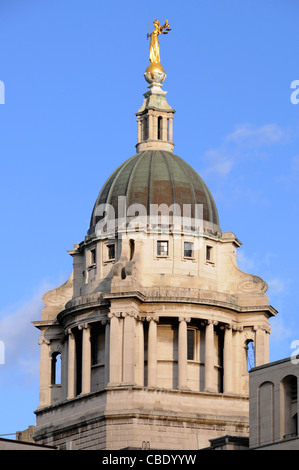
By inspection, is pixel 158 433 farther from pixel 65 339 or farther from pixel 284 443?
pixel 284 443

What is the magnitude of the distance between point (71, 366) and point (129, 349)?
257 inches

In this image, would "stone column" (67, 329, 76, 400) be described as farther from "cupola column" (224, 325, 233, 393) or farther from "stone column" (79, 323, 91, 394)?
"cupola column" (224, 325, 233, 393)

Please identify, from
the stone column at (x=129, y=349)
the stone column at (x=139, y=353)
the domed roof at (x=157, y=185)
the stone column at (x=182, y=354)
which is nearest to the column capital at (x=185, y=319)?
the stone column at (x=182, y=354)

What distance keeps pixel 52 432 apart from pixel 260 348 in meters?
16.3

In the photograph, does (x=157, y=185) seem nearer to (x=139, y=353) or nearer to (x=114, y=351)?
(x=139, y=353)

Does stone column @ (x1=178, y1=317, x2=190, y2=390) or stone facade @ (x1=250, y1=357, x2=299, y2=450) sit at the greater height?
stone column @ (x1=178, y1=317, x2=190, y2=390)

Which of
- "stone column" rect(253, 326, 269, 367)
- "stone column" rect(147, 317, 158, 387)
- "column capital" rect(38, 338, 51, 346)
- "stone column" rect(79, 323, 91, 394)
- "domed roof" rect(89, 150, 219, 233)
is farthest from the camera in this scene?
"column capital" rect(38, 338, 51, 346)

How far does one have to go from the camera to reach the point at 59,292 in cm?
16500

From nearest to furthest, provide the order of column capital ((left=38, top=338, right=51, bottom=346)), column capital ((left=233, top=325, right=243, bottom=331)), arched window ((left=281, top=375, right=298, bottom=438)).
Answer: arched window ((left=281, top=375, right=298, bottom=438)) < column capital ((left=233, top=325, right=243, bottom=331)) < column capital ((left=38, top=338, right=51, bottom=346))

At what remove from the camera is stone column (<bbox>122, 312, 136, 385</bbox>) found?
15375cm

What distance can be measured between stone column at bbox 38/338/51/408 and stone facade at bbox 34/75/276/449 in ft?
0.24

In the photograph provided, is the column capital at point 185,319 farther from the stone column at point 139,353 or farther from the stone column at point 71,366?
the stone column at point 71,366

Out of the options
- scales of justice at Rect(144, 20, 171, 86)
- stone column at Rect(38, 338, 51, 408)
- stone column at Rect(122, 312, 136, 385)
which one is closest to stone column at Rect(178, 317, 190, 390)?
stone column at Rect(122, 312, 136, 385)
